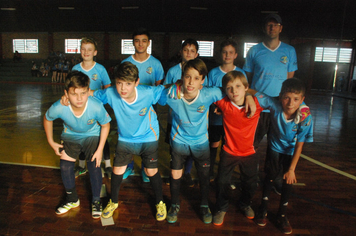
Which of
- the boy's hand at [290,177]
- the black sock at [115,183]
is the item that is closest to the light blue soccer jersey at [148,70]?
the black sock at [115,183]

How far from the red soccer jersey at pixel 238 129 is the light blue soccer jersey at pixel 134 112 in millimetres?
689

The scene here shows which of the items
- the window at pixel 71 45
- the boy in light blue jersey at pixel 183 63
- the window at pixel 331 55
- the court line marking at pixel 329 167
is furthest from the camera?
the window at pixel 71 45

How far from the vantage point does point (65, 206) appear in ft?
7.82

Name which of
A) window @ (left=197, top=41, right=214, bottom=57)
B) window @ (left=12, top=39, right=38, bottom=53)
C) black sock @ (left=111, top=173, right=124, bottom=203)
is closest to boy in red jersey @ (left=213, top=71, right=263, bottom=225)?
black sock @ (left=111, top=173, right=124, bottom=203)

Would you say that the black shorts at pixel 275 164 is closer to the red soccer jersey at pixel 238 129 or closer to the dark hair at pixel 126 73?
the red soccer jersey at pixel 238 129

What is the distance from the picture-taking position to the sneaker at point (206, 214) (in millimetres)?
2275

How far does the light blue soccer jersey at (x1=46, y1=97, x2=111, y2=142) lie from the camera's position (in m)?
2.19

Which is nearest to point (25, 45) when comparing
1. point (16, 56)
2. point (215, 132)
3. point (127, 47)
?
point (16, 56)

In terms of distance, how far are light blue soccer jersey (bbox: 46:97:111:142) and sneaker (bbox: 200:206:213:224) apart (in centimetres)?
129

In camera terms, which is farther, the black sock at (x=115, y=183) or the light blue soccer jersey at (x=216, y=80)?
the light blue soccer jersey at (x=216, y=80)

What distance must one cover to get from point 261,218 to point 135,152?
1.37 metres

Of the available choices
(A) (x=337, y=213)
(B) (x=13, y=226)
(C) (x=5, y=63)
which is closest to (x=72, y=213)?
(B) (x=13, y=226)

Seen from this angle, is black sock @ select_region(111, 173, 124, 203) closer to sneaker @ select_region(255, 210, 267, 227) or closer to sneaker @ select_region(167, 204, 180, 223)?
sneaker @ select_region(167, 204, 180, 223)

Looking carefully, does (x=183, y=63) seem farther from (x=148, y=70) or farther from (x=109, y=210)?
(x=109, y=210)
